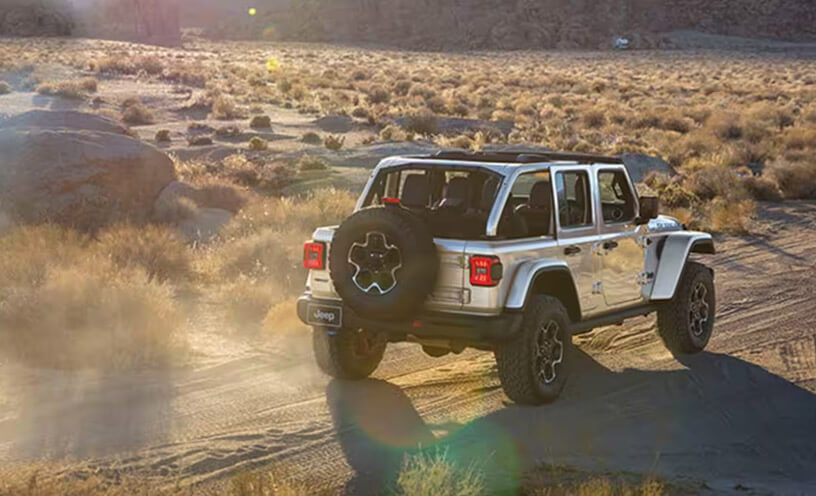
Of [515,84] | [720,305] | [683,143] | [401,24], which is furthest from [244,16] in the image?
[720,305]

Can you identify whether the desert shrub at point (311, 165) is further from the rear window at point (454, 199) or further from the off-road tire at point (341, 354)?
the rear window at point (454, 199)

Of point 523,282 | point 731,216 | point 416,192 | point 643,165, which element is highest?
point 416,192

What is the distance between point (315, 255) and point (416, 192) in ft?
3.01

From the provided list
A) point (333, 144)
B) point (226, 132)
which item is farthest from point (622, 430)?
point (226, 132)

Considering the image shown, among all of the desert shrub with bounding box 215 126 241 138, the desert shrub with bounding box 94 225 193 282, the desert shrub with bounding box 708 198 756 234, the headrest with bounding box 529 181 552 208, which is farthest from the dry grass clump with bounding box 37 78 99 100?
the headrest with bounding box 529 181 552 208

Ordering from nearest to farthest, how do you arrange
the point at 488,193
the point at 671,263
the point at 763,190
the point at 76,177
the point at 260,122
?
the point at 488,193 < the point at 671,263 < the point at 76,177 < the point at 763,190 < the point at 260,122

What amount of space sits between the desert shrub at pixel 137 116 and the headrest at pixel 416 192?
1129 inches

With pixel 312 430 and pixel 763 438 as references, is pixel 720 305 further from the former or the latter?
pixel 312 430

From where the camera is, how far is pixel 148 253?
14703 mm

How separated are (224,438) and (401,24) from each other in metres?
135

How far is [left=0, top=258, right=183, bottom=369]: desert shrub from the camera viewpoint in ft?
34.4

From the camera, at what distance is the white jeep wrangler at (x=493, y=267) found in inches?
324

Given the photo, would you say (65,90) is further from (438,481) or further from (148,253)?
(438,481)

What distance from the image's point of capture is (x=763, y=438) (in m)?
8.32
